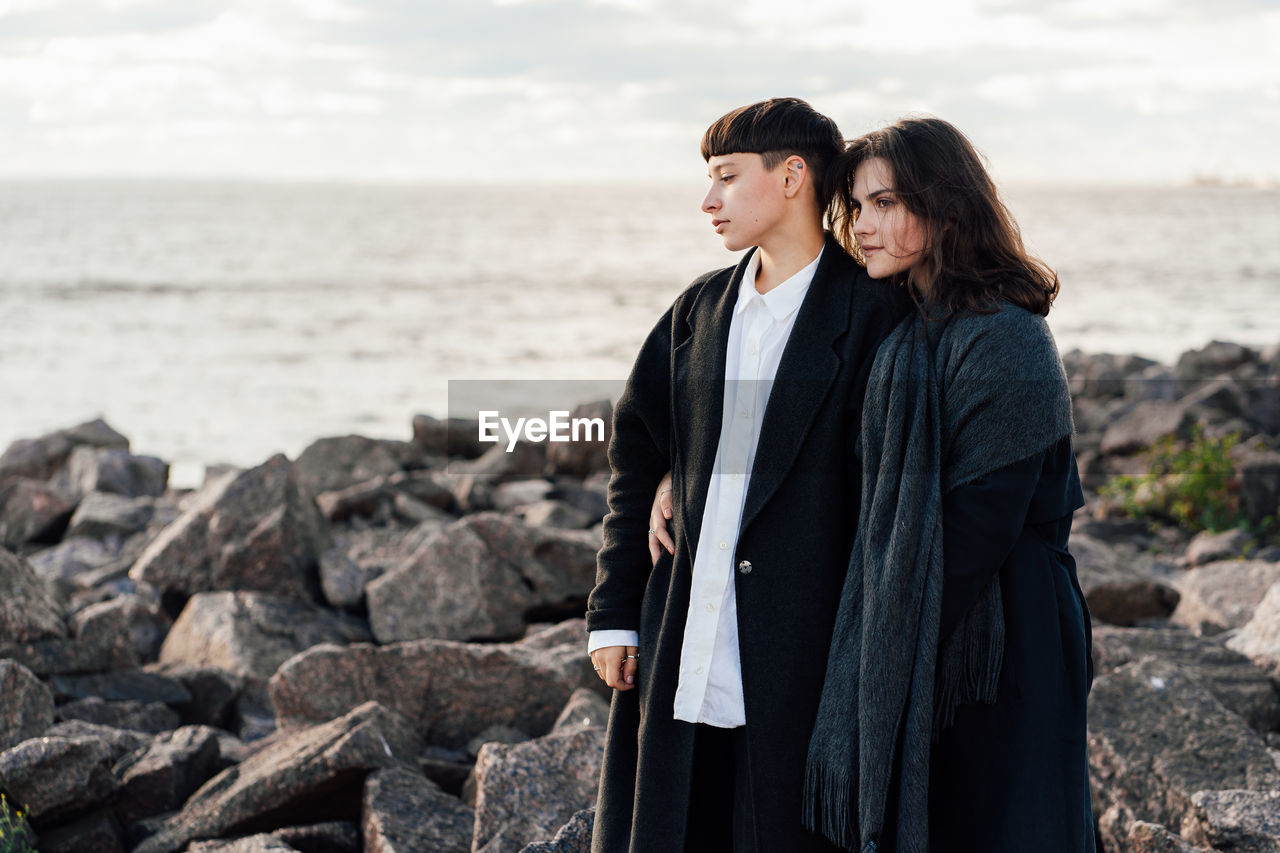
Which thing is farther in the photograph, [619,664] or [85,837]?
[85,837]

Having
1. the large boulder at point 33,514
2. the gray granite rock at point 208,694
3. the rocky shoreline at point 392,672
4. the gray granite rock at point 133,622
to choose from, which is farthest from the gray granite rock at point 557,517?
the large boulder at point 33,514

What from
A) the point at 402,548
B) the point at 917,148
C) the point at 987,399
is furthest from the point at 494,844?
the point at 402,548

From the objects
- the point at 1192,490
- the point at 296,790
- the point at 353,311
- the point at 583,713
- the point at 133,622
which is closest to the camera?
the point at 296,790

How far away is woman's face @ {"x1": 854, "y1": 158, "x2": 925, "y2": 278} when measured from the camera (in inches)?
99.9

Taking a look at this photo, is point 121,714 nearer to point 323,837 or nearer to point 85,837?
point 85,837

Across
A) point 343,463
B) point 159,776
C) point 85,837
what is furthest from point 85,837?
point 343,463

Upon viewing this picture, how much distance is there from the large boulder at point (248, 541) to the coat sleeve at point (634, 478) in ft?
13.7

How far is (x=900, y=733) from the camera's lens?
2352mm

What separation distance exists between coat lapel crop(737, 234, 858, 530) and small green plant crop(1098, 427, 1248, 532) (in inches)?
269

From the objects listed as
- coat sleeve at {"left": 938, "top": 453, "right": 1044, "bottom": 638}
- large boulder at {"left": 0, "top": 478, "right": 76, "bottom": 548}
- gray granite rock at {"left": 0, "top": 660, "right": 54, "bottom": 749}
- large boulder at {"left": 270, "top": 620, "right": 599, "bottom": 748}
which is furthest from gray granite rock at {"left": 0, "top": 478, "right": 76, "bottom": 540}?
coat sleeve at {"left": 938, "top": 453, "right": 1044, "bottom": 638}

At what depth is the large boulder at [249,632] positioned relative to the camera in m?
5.72

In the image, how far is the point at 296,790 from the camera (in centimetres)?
382

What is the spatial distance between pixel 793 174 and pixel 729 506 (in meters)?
0.74

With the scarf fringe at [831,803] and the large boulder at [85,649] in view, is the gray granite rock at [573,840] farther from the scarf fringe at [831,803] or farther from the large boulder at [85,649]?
the large boulder at [85,649]
